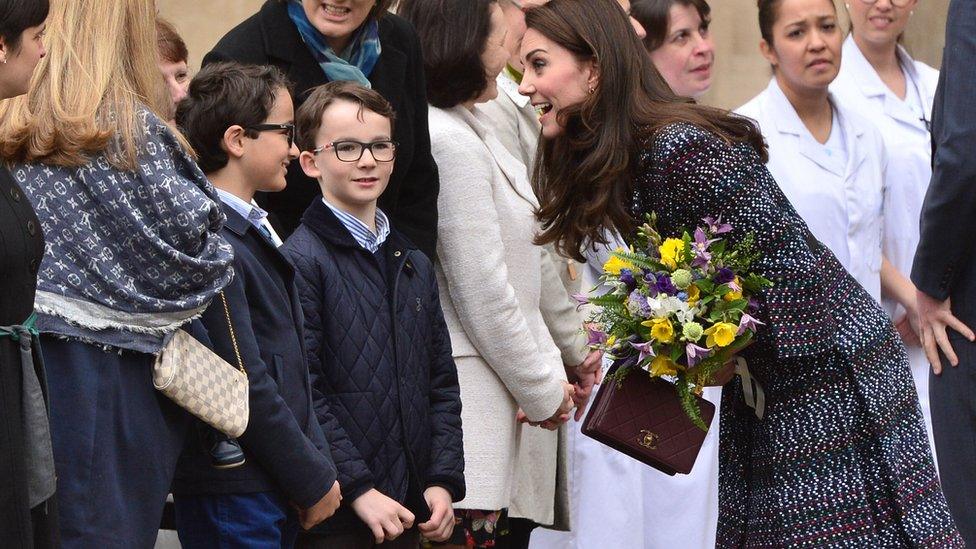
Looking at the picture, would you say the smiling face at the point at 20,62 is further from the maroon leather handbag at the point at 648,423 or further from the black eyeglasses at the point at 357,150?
the maroon leather handbag at the point at 648,423

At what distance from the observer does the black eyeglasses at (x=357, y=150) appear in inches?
175

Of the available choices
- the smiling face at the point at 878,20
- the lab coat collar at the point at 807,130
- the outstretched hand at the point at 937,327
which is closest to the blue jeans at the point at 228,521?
the outstretched hand at the point at 937,327

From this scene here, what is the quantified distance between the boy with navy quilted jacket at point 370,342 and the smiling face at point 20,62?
1313 millimetres

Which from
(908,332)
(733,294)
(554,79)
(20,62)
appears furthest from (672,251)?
(908,332)

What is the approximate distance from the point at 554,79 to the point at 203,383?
130 centimetres

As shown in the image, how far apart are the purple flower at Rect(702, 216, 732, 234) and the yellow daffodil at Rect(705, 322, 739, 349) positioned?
226 millimetres

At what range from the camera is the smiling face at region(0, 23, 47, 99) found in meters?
2.95

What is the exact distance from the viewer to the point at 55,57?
3381mm

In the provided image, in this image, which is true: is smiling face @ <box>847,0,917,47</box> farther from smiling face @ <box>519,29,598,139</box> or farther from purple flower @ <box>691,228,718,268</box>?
purple flower @ <box>691,228,718,268</box>

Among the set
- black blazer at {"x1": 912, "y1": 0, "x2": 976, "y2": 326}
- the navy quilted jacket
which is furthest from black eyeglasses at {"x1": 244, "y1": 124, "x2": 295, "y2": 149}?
black blazer at {"x1": 912, "y1": 0, "x2": 976, "y2": 326}

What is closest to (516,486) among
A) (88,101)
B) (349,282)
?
(349,282)

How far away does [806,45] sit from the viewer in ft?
20.3

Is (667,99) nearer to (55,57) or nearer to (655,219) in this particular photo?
(655,219)

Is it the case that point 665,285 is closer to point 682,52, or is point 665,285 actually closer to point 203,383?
point 203,383
